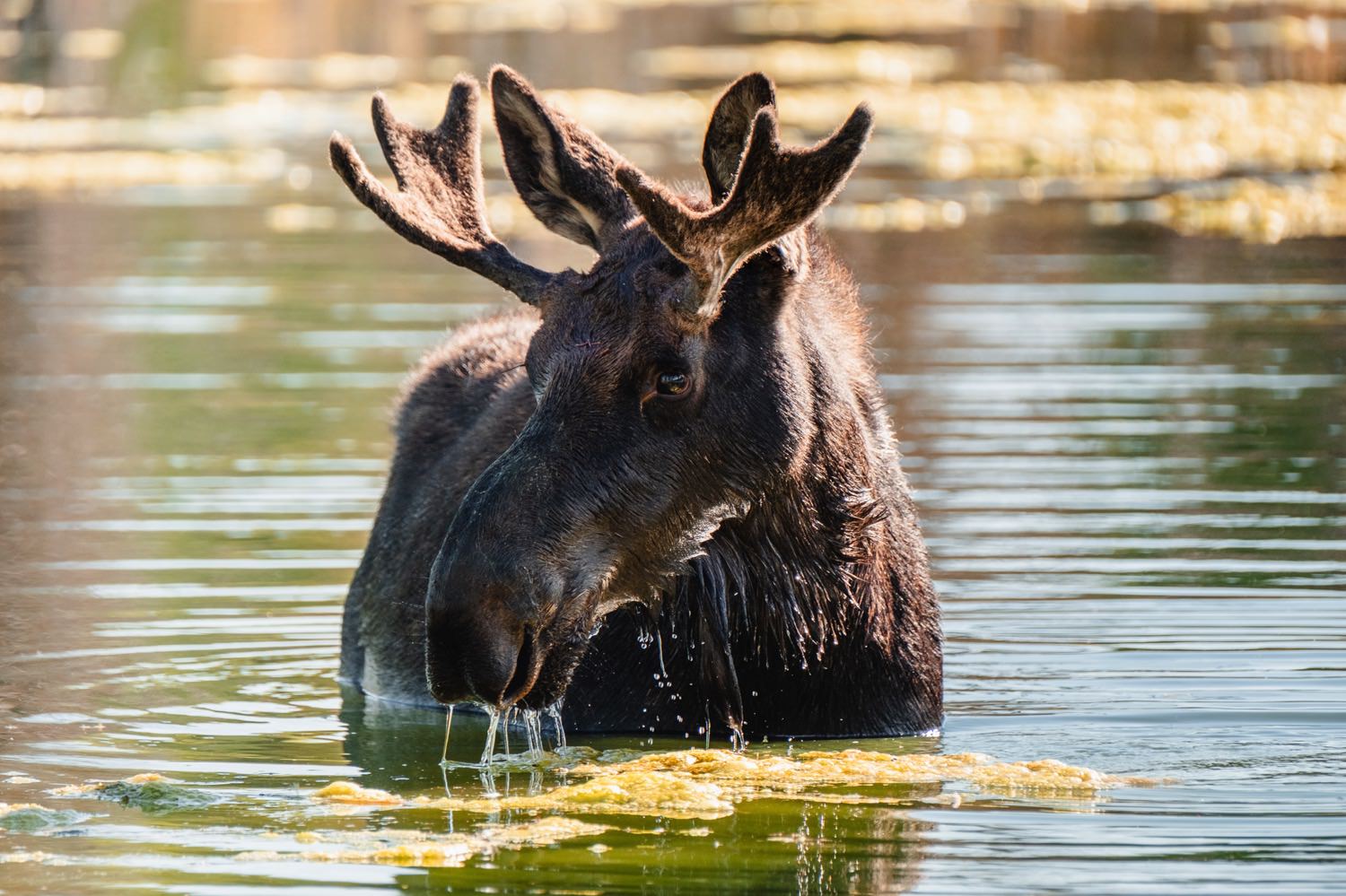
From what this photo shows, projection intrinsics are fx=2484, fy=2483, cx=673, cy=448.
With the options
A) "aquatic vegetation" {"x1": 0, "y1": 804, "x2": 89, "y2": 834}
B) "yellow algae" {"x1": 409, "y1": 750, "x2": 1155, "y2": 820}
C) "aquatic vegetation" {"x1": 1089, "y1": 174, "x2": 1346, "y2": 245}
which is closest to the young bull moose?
"yellow algae" {"x1": 409, "y1": 750, "x2": 1155, "y2": 820}

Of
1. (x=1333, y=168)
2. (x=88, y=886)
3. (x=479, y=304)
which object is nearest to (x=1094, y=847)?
(x=88, y=886)

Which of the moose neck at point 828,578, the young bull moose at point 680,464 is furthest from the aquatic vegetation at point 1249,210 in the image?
the young bull moose at point 680,464

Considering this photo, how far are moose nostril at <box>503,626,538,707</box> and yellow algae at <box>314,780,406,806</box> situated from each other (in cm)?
98

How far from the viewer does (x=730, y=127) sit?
7.50m

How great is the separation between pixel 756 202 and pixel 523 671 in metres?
1.48

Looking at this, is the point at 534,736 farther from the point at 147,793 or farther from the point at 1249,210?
the point at 1249,210

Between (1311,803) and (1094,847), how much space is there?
35.6 inches

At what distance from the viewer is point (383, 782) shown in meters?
8.23

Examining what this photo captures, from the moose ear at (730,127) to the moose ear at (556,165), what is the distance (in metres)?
0.45

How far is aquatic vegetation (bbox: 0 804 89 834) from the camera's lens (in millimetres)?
7461

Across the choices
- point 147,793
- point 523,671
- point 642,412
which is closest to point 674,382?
point 642,412

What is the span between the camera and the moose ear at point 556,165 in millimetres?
7938

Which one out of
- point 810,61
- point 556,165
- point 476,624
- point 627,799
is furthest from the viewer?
point 810,61

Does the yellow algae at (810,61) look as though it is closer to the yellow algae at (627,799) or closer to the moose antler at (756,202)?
the yellow algae at (627,799)
